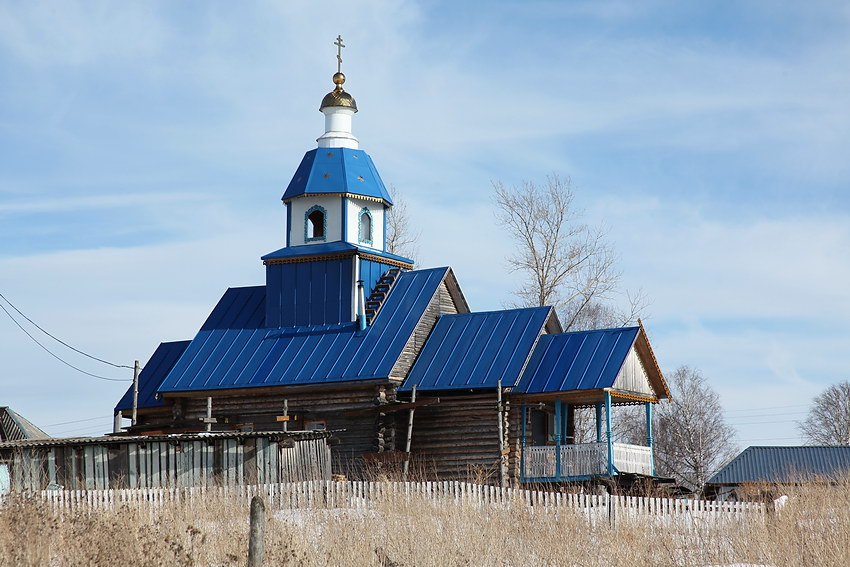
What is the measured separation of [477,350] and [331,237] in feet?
18.8

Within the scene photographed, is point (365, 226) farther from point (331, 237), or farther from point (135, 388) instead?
point (135, 388)

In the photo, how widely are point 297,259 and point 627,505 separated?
14.1m

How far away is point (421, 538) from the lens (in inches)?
656

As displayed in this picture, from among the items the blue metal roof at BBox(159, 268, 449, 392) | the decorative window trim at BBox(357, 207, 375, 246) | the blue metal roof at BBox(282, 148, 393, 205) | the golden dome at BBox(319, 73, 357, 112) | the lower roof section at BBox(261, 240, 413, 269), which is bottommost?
the blue metal roof at BBox(159, 268, 449, 392)

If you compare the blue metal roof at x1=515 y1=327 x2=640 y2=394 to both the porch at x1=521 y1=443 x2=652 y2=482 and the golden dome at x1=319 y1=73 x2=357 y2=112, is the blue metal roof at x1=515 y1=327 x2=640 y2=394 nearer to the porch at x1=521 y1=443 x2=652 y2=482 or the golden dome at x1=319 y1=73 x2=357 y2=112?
the porch at x1=521 y1=443 x2=652 y2=482

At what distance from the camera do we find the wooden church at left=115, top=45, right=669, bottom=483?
29.3 metres

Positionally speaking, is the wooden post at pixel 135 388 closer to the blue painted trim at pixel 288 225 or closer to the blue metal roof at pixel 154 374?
the blue metal roof at pixel 154 374

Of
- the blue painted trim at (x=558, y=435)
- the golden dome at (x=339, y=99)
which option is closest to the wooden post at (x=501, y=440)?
the blue painted trim at (x=558, y=435)

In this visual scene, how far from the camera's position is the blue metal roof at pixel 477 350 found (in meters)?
29.7

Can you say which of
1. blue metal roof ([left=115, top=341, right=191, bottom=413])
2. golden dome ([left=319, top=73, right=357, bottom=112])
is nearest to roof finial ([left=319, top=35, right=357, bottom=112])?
golden dome ([left=319, top=73, right=357, bottom=112])

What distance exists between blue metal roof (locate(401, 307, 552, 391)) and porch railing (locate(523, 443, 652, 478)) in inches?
74.8

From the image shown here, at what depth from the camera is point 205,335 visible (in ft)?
112

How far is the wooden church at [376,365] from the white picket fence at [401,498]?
4.82 meters

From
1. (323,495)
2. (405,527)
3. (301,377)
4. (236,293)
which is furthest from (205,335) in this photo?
(405,527)
